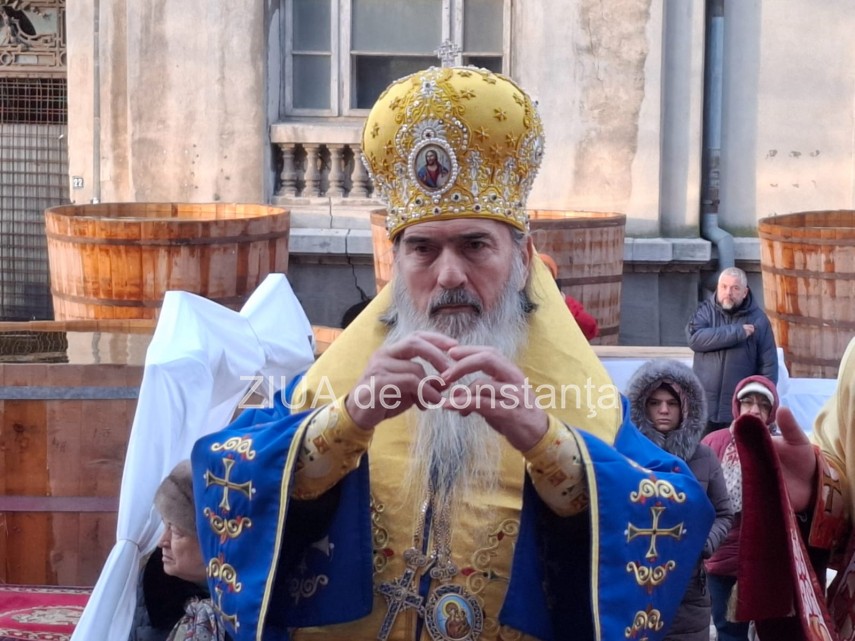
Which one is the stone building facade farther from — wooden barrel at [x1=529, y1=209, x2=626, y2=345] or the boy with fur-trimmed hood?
the boy with fur-trimmed hood

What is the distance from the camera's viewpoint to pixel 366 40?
412 inches

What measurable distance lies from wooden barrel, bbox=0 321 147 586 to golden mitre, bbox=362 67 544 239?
2362 millimetres

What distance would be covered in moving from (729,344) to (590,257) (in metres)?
2.03

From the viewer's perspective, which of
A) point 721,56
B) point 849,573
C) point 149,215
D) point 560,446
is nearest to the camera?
point 560,446

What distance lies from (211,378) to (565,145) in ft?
20.7

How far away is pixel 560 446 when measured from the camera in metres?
2.29

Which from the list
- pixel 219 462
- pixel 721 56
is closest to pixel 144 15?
pixel 721 56

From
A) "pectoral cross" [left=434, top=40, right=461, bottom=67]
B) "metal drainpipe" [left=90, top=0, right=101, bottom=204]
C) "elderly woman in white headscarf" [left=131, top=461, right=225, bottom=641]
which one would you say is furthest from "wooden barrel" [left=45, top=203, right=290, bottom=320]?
"pectoral cross" [left=434, top=40, right=461, bottom=67]

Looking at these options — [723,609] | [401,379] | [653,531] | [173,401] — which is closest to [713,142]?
[723,609]

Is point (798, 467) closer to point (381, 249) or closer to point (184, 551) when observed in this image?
point (184, 551)

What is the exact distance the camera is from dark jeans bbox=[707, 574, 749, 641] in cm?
486

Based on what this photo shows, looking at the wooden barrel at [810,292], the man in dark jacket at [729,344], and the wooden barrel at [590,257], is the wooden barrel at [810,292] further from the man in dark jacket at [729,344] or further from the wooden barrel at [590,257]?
the man in dark jacket at [729,344]

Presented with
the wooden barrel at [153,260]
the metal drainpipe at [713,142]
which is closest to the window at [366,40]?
the metal drainpipe at [713,142]

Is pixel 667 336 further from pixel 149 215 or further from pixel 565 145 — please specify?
pixel 149 215
